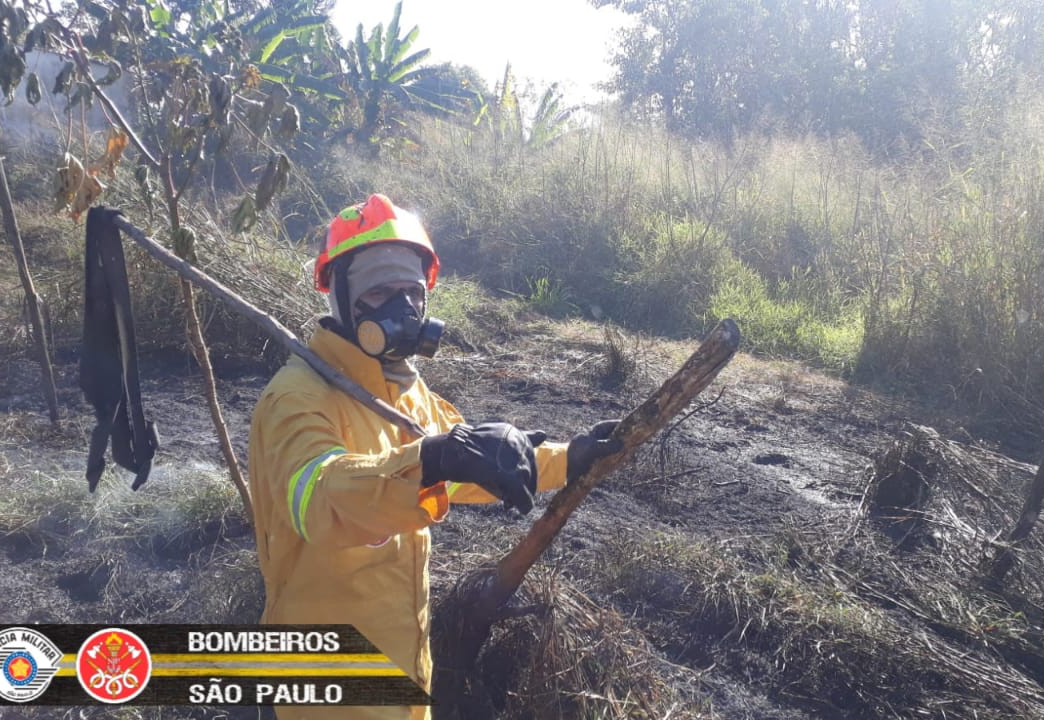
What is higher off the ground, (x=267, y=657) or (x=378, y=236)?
(x=378, y=236)

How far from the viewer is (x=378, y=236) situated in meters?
1.95

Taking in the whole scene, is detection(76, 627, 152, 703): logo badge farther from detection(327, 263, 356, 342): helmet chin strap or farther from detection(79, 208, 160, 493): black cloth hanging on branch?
detection(327, 263, 356, 342): helmet chin strap

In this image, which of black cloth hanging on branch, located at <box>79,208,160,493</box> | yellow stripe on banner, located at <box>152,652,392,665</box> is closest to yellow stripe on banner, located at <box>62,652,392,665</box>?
yellow stripe on banner, located at <box>152,652,392,665</box>

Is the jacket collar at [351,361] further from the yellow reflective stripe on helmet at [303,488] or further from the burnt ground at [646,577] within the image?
the burnt ground at [646,577]

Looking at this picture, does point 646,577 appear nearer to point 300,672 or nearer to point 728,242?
point 300,672

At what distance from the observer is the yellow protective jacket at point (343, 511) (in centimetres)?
151

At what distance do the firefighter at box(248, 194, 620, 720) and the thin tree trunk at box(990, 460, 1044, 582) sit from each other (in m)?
2.35

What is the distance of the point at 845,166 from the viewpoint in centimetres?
957

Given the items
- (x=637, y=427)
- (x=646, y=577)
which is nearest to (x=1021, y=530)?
(x=646, y=577)

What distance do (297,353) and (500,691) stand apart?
4.38 feet

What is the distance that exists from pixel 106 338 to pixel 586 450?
1.41 meters

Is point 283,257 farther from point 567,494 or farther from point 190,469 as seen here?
point 567,494

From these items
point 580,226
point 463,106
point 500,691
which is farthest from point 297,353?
point 463,106

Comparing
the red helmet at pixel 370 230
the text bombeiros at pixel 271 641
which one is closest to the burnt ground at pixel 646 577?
the text bombeiros at pixel 271 641
